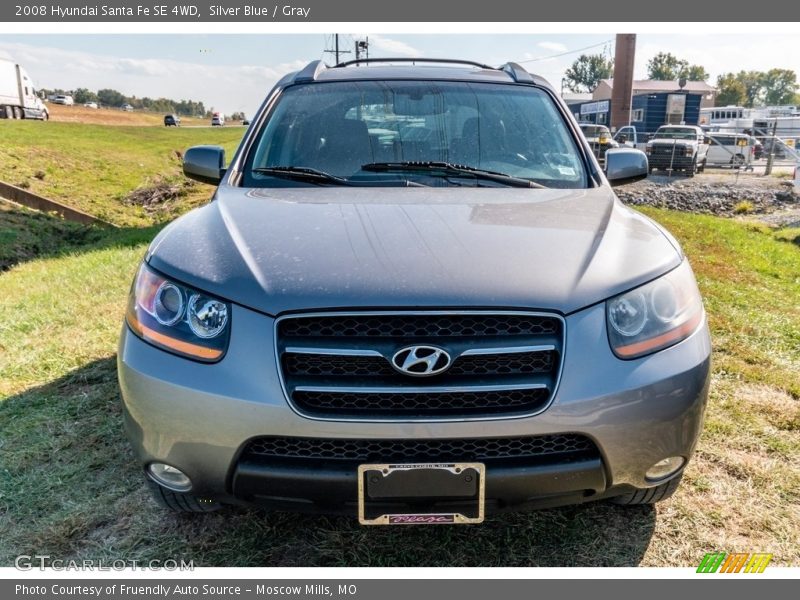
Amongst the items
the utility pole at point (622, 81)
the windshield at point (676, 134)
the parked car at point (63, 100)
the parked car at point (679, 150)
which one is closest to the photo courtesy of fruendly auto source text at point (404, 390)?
the parked car at point (679, 150)

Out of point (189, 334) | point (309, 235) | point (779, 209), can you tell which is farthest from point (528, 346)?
point (779, 209)

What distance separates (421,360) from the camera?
1.90 m

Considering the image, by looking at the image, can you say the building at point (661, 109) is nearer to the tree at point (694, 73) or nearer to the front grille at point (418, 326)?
the front grille at point (418, 326)

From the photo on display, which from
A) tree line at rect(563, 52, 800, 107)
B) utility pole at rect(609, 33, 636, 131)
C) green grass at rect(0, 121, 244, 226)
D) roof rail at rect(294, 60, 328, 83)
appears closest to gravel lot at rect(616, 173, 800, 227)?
green grass at rect(0, 121, 244, 226)

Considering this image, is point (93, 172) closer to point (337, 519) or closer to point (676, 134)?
point (337, 519)

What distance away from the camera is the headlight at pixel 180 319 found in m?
1.97

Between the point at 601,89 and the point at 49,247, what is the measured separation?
65.2 meters

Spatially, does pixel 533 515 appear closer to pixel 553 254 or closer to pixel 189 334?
pixel 553 254

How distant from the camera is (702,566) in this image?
2.36 m

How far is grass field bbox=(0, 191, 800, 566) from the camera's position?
2.40 m

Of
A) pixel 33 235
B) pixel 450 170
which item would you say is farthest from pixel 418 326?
pixel 33 235

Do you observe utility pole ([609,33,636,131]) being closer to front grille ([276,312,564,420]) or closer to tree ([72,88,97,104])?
front grille ([276,312,564,420])

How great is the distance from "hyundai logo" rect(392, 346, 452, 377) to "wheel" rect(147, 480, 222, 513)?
78 centimetres

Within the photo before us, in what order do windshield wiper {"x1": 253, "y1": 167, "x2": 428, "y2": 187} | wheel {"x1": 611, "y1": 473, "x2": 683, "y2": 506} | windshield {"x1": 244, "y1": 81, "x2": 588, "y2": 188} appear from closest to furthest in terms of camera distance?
wheel {"x1": 611, "y1": 473, "x2": 683, "y2": 506} < windshield wiper {"x1": 253, "y1": 167, "x2": 428, "y2": 187} < windshield {"x1": 244, "y1": 81, "x2": 588, "y2": 188}
